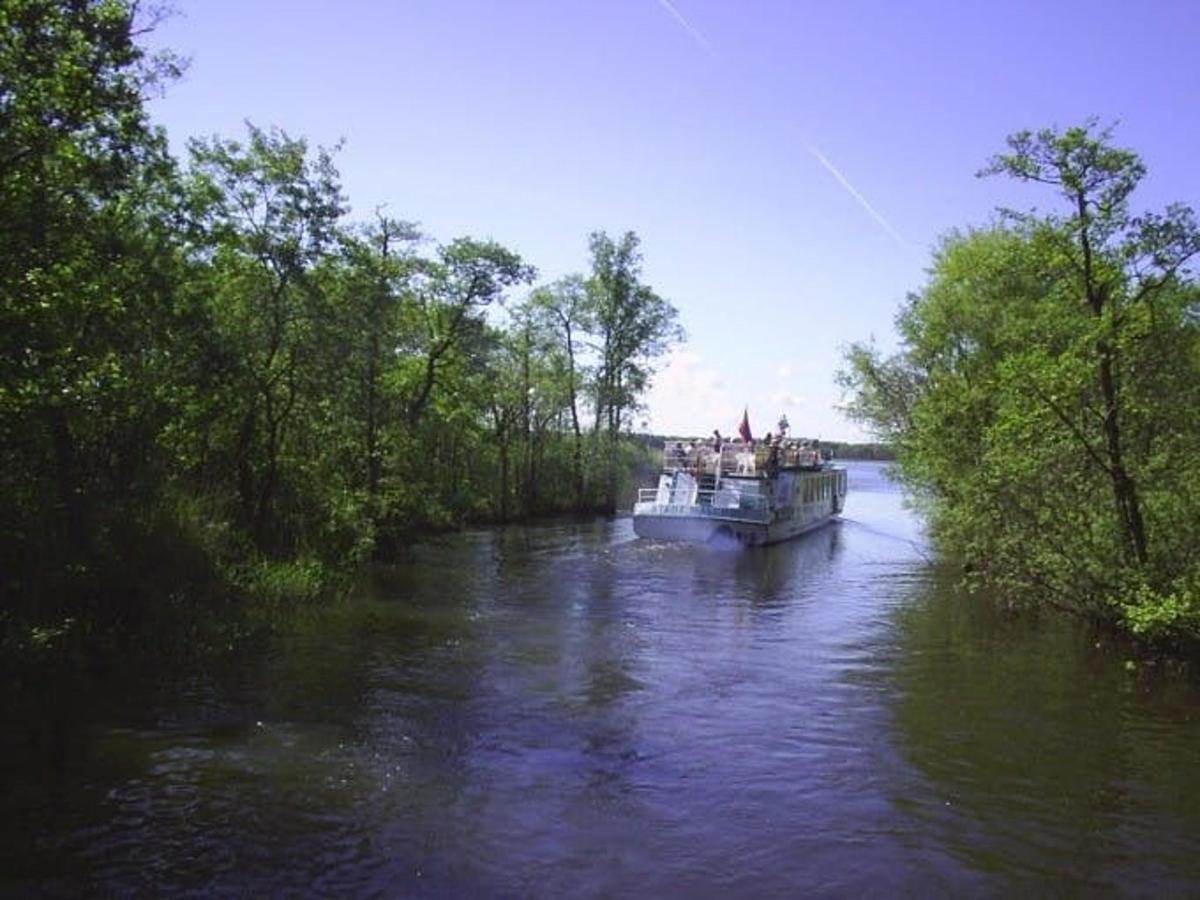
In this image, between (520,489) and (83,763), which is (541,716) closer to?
(83,763)

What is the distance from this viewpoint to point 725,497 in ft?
132

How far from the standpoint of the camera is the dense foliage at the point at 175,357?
11805 millimetres

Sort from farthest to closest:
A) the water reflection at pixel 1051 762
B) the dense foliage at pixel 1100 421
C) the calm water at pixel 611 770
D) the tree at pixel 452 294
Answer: the tree at pixel 452 294
the dense foliage at pixel 1100 421
the water reflection at pixel 1051 762
the calm water at pixel 611 770

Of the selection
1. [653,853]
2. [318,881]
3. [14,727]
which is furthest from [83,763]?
[653,853]

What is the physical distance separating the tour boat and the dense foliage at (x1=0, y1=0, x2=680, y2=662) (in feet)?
31.3

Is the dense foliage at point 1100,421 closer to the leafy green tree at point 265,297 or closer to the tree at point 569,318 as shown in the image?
the leafy green tree at point 265,297

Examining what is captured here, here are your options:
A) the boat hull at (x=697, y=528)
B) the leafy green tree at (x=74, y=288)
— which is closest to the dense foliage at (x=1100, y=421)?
the leafy green tree at (x=74, y=288)

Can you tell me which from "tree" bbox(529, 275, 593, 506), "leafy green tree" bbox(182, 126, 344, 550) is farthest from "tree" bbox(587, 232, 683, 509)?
"leafy green tree" bbox(182, 126, 344, 550)

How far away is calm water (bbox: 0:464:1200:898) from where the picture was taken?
8539 millimetres

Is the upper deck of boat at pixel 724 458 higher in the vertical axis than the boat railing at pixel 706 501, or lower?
higher

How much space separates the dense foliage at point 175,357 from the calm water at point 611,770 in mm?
2756

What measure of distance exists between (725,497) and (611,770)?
2948 cm

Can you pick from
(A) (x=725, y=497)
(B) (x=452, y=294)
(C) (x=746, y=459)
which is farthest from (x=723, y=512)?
(B) (x=452, y=294)

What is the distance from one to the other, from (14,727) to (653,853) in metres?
7.56
